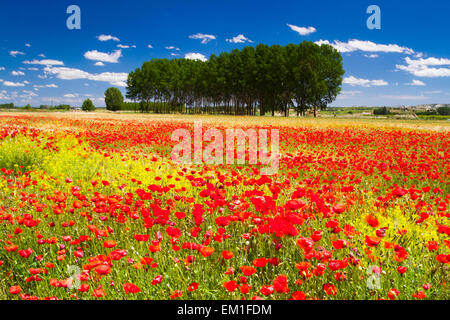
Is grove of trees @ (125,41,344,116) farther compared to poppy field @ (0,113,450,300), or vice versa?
grove of trees @ (125,41,344,116)

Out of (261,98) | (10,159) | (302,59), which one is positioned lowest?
(10,159)

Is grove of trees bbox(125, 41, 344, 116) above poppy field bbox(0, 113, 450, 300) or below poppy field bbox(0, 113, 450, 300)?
above

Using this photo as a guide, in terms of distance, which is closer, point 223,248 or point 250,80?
point 223,248

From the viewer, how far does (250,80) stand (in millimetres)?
61969

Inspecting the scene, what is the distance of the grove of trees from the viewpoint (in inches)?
2168

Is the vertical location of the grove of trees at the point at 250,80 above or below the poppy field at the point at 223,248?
above

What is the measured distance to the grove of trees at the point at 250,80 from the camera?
181 feet

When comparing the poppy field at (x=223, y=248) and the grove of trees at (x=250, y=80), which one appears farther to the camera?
the grove of trees at (x=250, y=80)

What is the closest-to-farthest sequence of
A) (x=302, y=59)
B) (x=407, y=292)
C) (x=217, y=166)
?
(x=407, y=292), (x=217, y=166), (x=302, y=59)

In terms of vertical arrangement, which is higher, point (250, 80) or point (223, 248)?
point (250, 80)

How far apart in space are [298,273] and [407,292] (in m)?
0.84
